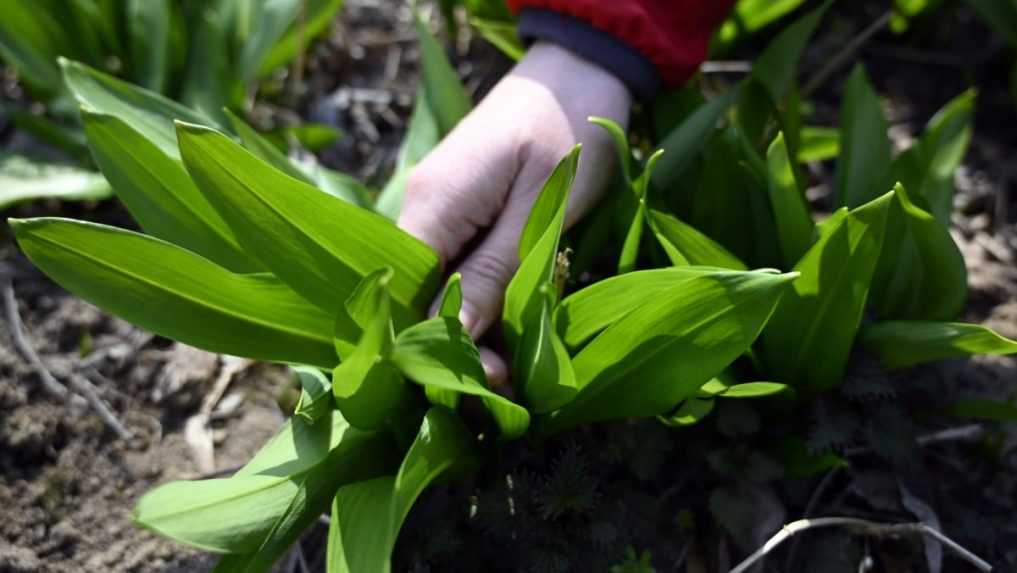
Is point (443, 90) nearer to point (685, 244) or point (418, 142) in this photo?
point (418, 142)

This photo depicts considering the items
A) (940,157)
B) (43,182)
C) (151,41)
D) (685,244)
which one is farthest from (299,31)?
(940,157)

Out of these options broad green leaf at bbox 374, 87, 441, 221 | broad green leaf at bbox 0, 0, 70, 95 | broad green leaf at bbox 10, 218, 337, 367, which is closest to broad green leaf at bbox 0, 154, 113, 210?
broad green leaf at bbox 0, 0, 70, 95

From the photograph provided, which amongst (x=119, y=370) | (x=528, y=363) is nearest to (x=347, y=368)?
(x=528, y=363)

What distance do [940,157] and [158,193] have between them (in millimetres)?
1252

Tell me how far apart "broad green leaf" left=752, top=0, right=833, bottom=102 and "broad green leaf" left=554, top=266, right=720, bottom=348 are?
2.20 feet

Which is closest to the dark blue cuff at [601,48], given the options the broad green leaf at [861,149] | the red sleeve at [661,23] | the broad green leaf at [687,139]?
the red sleeve at [661,23]

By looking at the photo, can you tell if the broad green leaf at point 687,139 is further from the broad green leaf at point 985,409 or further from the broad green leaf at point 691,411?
the broad green leaf at point 985,409

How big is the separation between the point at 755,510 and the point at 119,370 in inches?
44.9

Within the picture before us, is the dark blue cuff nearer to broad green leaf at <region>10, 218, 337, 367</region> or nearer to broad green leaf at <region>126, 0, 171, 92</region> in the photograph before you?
broad green leaf at <region>10, 218, 337, 367</region>

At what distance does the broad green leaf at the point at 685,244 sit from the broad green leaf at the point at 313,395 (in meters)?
0.50

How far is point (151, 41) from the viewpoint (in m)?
1.87

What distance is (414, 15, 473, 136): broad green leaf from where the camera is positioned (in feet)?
5.54

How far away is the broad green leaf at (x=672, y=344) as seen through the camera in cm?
101

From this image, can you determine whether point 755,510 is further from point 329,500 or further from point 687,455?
point 329,500
